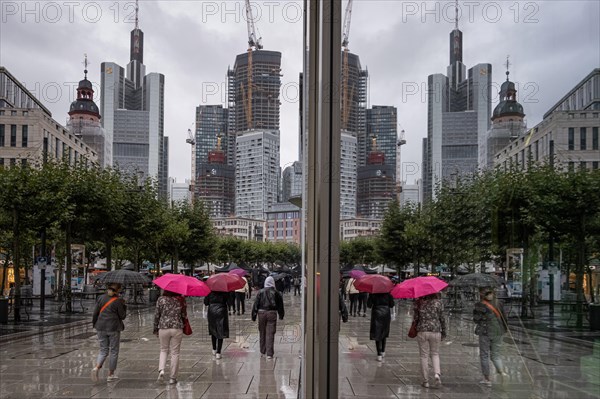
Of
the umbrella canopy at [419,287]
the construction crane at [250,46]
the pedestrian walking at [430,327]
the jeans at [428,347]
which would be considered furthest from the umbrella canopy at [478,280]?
the construction crane at [250,46]

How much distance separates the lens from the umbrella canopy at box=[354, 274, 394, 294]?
855 cm

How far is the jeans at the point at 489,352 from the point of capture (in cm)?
540

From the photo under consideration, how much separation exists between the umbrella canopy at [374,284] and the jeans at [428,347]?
1443 millimetres

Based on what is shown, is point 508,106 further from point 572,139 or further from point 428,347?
point 428,347

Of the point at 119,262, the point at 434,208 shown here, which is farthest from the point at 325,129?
the point at 119,262

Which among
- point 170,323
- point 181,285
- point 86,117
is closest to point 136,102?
point 86,117

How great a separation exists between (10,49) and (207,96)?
2363mm

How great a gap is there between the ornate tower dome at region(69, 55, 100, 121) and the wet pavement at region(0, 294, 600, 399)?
3678 mm

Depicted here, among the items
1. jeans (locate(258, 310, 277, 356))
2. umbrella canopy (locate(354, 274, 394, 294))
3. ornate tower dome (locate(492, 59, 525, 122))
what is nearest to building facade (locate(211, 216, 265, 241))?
jeans (locate(258, 310, 277, 356))

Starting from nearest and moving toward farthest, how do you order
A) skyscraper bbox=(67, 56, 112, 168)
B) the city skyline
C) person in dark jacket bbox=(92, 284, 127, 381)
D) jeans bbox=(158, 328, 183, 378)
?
1. the city skyline
2. jeans bbox=(158, 328, 183, 378)
3. person in dark jacket bbox=(92, 284, 127, 381)
4. skyscraper bbox=(67, 56, 112, 168)

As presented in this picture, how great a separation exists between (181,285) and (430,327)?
3.07m

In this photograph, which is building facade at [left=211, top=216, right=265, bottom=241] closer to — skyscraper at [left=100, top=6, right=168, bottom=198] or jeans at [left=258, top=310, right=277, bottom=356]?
jeans at [left=258, top=310, right=277, bottom=356]

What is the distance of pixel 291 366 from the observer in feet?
29.2

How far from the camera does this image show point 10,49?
6.71 metres
